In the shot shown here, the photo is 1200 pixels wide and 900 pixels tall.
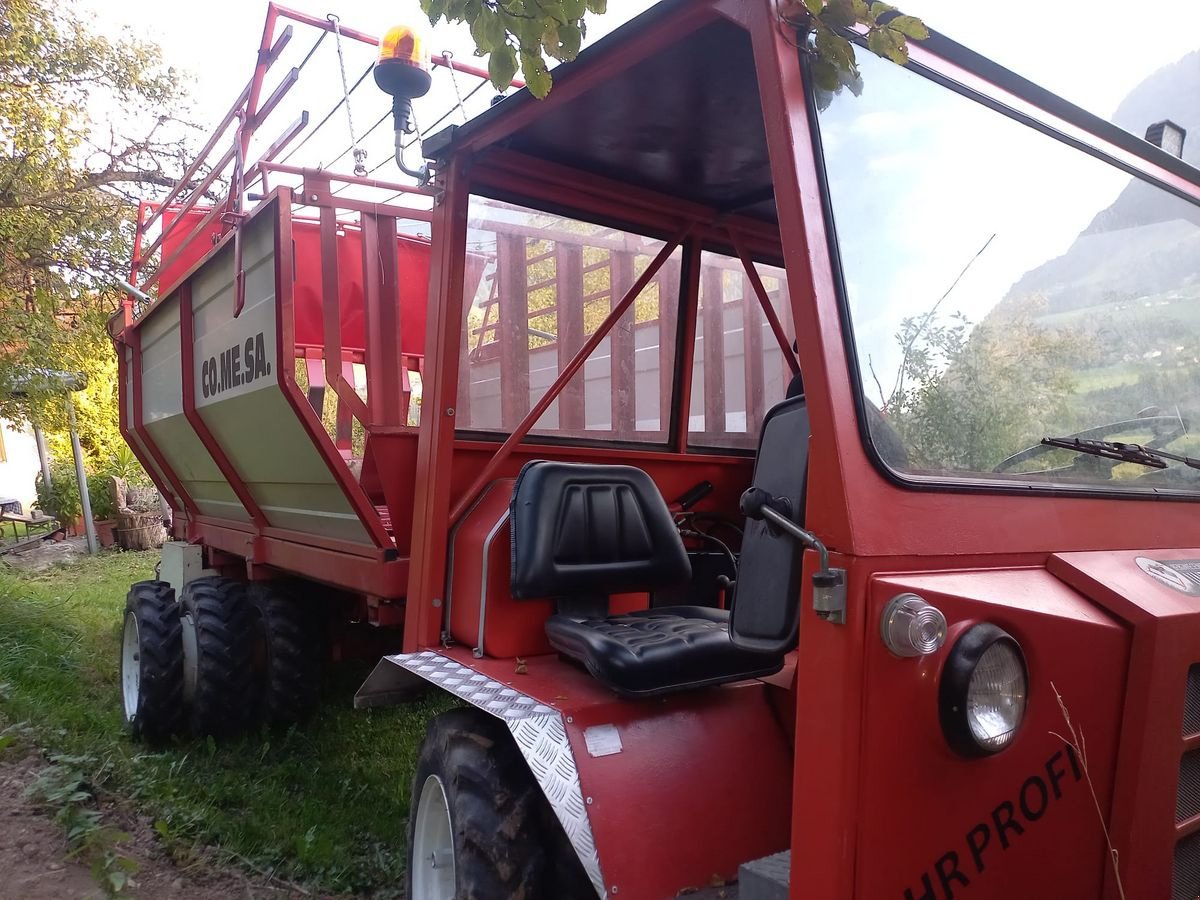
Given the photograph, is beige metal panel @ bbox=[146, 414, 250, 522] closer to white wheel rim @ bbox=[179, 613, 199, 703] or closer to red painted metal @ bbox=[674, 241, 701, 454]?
white wheel rim @ bbox=[179, 613, 199, 703]

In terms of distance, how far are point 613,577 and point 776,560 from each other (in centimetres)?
96

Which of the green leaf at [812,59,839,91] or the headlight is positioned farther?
the green leaf at [812,59,839,91]

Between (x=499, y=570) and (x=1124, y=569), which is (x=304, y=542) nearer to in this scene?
(x=499, y=570)

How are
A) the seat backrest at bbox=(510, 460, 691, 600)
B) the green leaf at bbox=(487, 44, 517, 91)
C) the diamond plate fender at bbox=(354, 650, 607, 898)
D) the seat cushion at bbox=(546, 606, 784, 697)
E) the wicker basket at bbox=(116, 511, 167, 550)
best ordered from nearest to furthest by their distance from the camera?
the diamond plate fender at bbox=(354, 650, 607, 898) → the green leaf at bbox=(487, 44, 517, 91) → the seat cushion at bbox=(546, 606, 784, 697) → the seat backrest at bbox=(510, 460, 691, 600) → the wicker basket at bbox=(116, 511, 167, 550)

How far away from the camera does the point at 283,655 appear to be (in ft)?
13.5

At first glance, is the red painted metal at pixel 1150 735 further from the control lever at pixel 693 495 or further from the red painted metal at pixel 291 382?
the red painted metal at pixel 291 382

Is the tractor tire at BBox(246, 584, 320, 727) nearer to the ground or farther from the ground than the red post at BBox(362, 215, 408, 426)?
nearer to the ground

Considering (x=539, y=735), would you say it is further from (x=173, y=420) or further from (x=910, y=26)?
(x=173, y=420)

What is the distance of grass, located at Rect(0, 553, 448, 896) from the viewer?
339 cm

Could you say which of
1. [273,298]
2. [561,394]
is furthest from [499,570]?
[273,298]

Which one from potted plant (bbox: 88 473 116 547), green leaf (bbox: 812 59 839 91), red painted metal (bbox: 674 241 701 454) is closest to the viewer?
green leaf (bbox: 812 59 839 91)

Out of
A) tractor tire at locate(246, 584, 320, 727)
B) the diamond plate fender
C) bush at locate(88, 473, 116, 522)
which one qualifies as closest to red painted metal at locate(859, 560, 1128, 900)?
the diamond plate fender

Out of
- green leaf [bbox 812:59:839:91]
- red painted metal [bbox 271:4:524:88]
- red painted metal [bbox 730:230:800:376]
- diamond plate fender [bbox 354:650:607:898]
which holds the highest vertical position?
red painted metal [bbox 271:4:524:88]

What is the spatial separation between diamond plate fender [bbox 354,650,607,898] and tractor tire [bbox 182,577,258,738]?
1.97 meters
